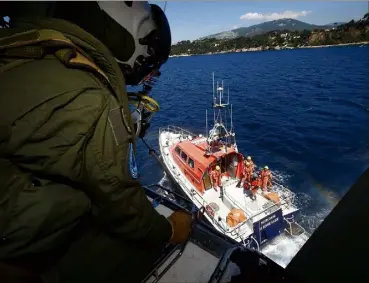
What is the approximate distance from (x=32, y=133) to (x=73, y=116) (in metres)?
0.20

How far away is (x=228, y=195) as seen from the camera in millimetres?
14867

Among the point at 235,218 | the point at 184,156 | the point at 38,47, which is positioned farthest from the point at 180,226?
the point at 184,156

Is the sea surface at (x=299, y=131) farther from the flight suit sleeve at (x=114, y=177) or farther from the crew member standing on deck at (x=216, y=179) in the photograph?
the flight suit sleeve at (x=114, y=177)

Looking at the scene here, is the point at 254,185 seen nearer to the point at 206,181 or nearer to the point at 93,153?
the point at 206,181

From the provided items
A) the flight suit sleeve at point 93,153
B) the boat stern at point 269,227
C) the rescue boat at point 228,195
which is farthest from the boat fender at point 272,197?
the flight suit sleeve at point 93,153

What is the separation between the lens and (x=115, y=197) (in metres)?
1.58

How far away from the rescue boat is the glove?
960cm

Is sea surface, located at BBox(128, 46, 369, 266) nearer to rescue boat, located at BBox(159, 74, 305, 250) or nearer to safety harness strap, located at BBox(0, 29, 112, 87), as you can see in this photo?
rescue boat, located at BBox(159, 74, 305, 250)

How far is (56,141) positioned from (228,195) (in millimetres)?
14137

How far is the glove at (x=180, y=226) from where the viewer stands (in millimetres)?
2565

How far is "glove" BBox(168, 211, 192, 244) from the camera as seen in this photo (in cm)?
256

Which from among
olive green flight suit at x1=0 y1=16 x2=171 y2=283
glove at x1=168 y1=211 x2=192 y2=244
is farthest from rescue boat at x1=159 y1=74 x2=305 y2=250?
olive green flight suit at x1=0 y1=16 x2=171 y2=283

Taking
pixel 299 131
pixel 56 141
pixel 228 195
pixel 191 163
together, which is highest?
pixel 56 141

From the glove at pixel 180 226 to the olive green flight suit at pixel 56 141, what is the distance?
0.95 meters
